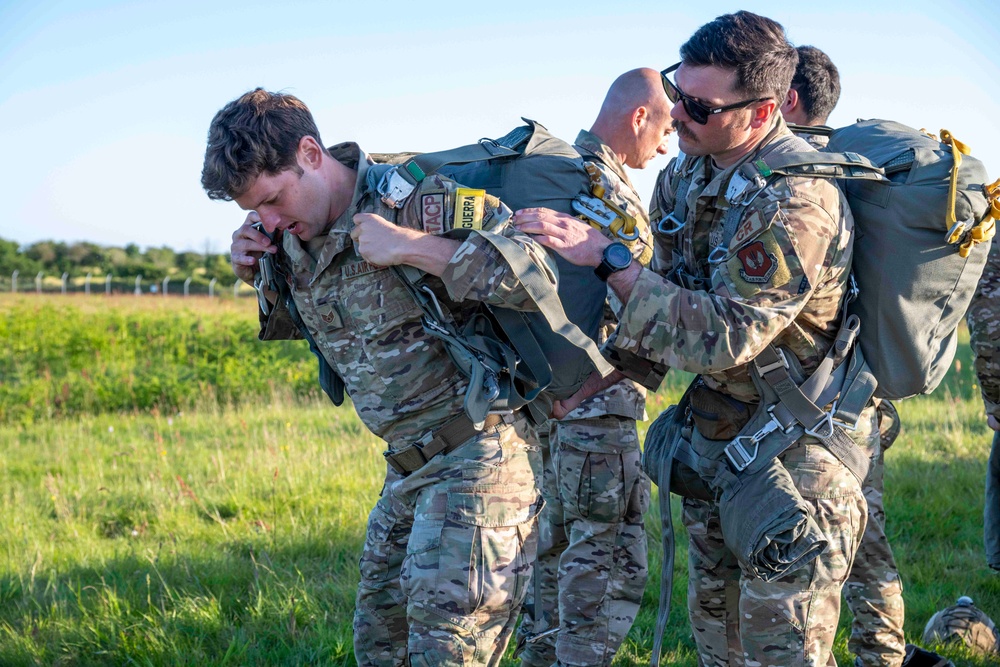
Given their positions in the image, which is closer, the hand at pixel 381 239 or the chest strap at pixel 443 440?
the hand at pixel 381 239

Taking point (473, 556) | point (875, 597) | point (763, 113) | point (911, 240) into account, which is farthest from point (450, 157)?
point (875, 597)

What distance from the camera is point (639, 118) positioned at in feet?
13.9

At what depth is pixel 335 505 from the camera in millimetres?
6457

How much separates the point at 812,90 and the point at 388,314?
275 centimetres

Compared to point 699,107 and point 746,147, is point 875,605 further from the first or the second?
point 699,107

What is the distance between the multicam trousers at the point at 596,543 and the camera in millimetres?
3967

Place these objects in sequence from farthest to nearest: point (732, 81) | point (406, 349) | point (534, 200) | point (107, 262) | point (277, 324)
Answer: point (107, 262) < point (277, 324) < point (534, 200) < point (406, 349) < point (732, 81)

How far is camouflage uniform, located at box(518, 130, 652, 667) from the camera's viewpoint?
3.97 m

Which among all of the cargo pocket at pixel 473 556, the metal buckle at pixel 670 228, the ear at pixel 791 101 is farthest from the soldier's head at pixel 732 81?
the ear at pixel 791 101

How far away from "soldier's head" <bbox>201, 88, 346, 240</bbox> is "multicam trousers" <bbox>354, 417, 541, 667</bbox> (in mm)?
988

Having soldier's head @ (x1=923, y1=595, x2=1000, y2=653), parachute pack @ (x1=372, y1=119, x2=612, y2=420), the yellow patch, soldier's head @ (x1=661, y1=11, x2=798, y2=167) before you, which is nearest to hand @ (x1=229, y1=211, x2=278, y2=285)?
parachute pack @ (x1=372, y1=119, x2=612, y2=420)

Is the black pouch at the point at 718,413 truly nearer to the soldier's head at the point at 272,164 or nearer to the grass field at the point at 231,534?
the soldier's head at the point at 272,164

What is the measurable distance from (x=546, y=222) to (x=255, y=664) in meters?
2.84

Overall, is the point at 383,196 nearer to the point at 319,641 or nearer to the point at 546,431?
the point at 546,431
